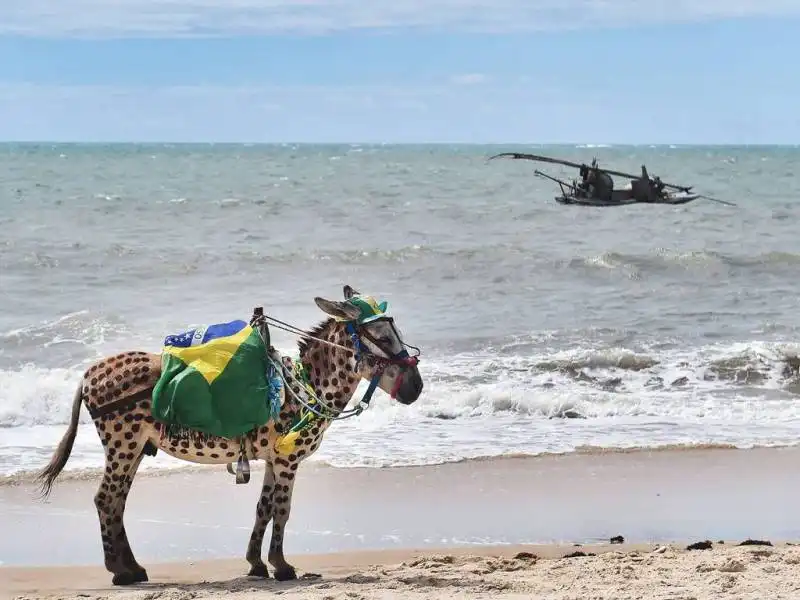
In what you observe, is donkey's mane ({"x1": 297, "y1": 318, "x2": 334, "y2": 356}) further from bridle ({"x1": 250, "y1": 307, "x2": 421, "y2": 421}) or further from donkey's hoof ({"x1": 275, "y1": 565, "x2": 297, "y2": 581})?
donkey's hoof ({"x1": 275, "y1": 565, "x2": 297, "y2": 581})

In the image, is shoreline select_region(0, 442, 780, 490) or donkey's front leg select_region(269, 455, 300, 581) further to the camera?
shoreline select_region(0, 442, 780, 490)

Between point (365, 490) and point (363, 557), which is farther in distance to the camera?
point (365, 490)

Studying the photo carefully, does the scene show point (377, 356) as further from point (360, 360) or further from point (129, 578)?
point (129, 578)

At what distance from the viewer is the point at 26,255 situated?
23125 mm

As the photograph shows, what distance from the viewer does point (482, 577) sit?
646cm

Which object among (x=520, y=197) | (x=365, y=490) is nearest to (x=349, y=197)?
(x=520, y=197)

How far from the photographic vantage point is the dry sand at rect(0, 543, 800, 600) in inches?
236

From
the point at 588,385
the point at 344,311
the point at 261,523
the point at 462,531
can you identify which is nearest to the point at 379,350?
the point at 344,311

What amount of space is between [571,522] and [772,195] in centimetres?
4018

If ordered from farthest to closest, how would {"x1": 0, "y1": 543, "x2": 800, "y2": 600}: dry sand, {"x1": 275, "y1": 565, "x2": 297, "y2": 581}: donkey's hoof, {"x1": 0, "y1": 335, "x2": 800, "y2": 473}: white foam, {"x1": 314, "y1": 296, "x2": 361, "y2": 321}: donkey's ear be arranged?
{"x1": 0, "y1": 335, "x2": 800, "y2": 473}: white foam < {"x1": 275, "y1": 565, "x2": 297, "y2": 581}: donkey's hoof < {"x1": 314, "y1": 296, "x2": 361, "y2": 321}: donkey's ear < {"x1": 0, "y1": 543, "x2": 800, "y2": 600}: dry sand

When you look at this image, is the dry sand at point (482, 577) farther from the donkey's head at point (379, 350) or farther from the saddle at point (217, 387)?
the donkey's head at point (379, 350)

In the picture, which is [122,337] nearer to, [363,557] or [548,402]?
[548,402]

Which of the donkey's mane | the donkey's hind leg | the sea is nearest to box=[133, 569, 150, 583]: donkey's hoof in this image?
the donkey's hind leg

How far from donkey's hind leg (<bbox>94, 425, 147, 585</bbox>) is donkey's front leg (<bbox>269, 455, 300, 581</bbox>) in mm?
707
